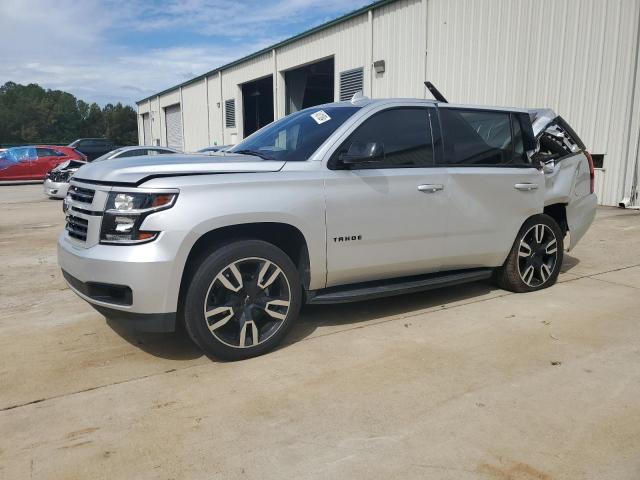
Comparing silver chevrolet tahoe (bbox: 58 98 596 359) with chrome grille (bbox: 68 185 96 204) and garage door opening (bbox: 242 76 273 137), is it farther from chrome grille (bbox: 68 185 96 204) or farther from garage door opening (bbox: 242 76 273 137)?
garage door opening (bbox: 242 76 273 137)

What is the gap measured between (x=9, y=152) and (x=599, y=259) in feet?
72.2

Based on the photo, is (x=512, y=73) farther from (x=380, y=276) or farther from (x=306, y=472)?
(x=306, y=472)

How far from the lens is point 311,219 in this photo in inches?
147

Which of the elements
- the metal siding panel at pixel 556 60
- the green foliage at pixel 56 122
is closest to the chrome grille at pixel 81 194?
the metal siding panel at pixel 556 60

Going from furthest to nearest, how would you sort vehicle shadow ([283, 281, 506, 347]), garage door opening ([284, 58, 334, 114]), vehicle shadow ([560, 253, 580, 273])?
garage door opening ([284, 58, 334, 114])
vehicle shadow ([560, 253, 580, 273])
vehicle shadow ([283, 281, 506, 347])

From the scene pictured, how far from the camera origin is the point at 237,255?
3.48 meters

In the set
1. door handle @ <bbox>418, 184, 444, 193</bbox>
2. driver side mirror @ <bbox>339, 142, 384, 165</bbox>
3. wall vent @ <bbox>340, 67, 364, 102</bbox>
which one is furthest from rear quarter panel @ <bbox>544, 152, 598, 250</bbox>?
wall vent @ <bbox>340, 67, 364, 102</bbox>

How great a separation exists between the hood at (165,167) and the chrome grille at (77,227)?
29cm

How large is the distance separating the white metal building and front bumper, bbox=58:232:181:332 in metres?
10.8

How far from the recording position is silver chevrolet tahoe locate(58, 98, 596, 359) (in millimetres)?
3301

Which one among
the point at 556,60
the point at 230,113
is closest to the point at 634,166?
the point at 556,60

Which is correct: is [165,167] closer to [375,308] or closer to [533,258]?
[375,308]

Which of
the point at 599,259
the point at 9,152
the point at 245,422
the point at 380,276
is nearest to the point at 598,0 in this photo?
the point at 599,259

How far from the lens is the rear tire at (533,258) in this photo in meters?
5.06
